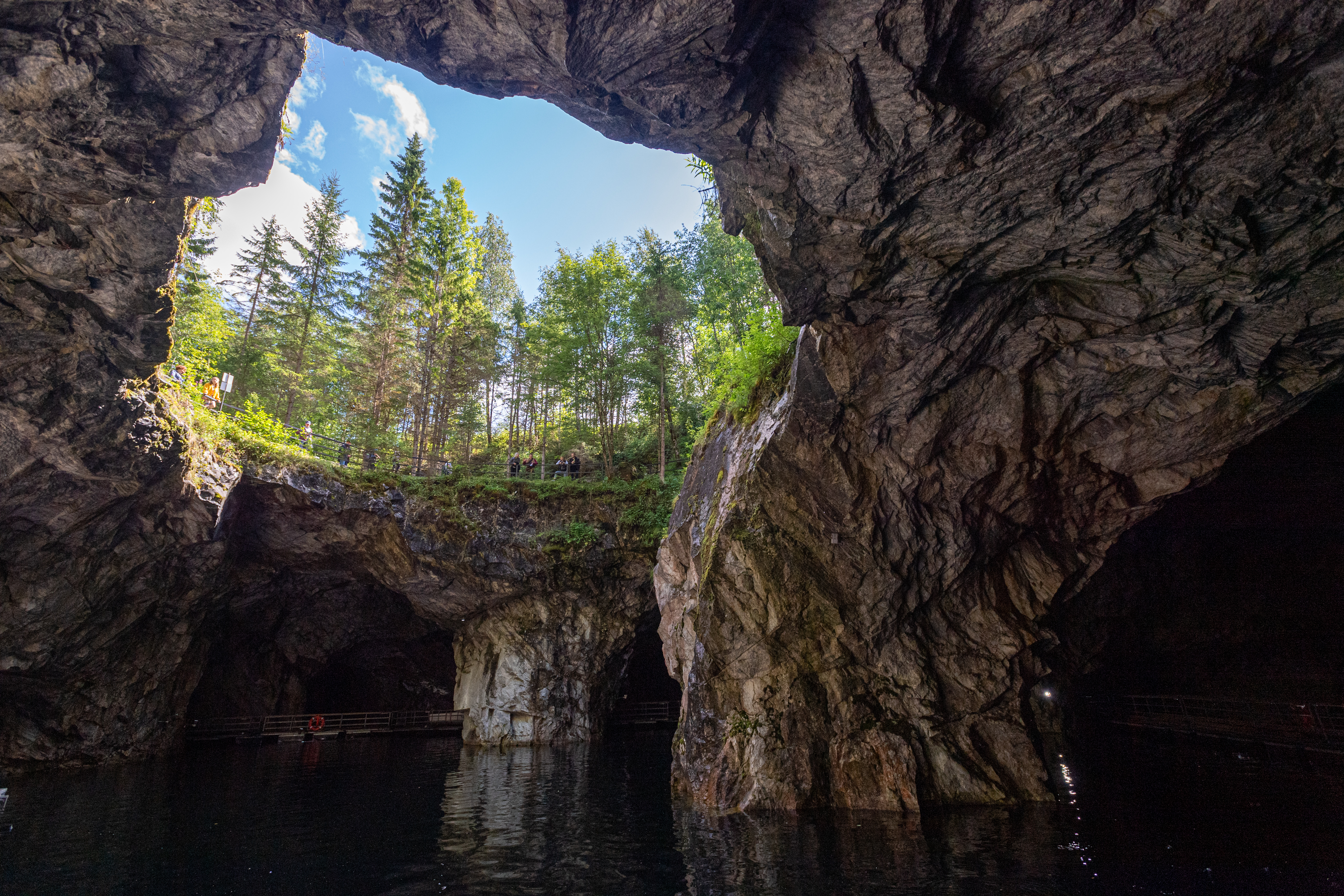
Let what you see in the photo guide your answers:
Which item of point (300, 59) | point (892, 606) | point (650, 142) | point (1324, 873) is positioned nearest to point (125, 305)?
point (300, 59)

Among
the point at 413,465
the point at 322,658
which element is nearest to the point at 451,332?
the point at 413,465

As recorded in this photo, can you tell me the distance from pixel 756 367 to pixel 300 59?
1028 cm

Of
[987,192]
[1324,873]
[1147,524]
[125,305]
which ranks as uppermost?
[125,305]

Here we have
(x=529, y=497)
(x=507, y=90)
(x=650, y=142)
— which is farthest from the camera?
(x=529, y=497)

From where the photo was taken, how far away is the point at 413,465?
107ft

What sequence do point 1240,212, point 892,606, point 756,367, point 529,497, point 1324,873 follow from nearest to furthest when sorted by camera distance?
point 1324,873 < point 1240,212 < point 892,606 < point 756,367 < point 529,497

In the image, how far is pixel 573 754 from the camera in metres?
Result: 21.4

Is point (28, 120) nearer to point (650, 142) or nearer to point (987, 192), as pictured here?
point (650, 142)

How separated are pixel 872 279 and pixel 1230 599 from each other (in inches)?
857

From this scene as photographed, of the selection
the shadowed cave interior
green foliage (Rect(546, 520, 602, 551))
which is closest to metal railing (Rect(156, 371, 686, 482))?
green foliage (Rect(546, 520, 602, 551))

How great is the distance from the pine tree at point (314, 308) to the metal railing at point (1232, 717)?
4018 centimetres

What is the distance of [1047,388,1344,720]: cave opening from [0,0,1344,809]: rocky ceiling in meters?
8.11

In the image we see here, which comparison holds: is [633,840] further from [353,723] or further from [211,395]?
[353,723]

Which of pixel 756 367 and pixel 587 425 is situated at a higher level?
pixel 587 425
